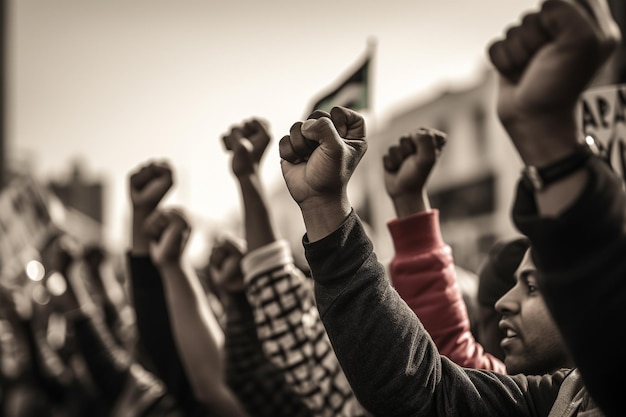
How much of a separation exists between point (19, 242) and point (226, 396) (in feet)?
16.6


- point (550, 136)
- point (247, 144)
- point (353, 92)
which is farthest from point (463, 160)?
point (550, 136)

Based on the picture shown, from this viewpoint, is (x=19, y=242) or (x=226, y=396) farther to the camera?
(x=19, y=242)

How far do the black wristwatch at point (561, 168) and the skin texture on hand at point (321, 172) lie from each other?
1.19 ft

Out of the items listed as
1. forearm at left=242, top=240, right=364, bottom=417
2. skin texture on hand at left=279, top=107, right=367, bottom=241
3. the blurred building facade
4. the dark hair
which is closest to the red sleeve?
the dark hair

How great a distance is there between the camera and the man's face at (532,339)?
1659 mm

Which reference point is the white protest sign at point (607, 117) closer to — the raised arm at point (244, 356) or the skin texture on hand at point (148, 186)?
the raised arm at point (244, 356)

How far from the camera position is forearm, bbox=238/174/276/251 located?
7.41 feet

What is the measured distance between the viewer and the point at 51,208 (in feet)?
25.1

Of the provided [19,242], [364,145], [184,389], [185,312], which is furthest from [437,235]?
[19,242]

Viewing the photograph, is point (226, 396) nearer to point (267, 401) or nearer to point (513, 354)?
point (267, 401)

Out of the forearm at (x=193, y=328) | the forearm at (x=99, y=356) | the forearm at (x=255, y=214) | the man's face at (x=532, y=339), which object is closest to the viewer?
the man's face at (x=532, y=339)

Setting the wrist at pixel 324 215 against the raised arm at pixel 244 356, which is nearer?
the wrist at pixel 324 215

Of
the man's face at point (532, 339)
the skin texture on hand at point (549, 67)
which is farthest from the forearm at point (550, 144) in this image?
the man's face at point (532, 339)

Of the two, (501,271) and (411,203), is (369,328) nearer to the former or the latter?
(411,203)
